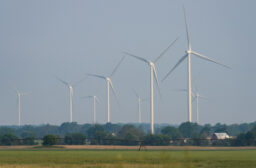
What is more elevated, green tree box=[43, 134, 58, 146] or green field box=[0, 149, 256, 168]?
green tree box=[43, 134, 58, 146]

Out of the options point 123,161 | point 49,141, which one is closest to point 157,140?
point 49,141

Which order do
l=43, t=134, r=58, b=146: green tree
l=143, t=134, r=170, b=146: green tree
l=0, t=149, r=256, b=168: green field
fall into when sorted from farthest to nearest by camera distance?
1. l=143, t=134, r=170, b=146: green tree
2. l=43, t=134, r=58, b=146: green tree
3. l=0, t=149, r=256, b=168: green field

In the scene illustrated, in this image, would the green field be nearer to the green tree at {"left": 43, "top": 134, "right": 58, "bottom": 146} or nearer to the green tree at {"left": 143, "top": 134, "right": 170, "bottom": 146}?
the green tree at {"left": 43, "top": 134, "right": 58, "bottom": 146}

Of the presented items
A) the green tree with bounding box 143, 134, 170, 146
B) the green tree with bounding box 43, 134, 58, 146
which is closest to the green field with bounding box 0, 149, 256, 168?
the green tree with bounding box 43, 134, 58, 146

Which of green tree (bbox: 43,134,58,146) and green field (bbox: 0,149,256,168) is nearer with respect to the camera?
green field (bbox: 0,149,256,168)

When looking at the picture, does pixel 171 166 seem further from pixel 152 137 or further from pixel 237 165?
pixel 152 137

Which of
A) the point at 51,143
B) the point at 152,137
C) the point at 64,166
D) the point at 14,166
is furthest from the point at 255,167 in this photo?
the point at 152,137

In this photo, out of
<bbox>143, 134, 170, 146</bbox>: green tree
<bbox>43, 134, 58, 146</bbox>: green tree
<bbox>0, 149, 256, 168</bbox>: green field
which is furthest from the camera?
<bbox>143, 134, 170, 146</bbox>: green tree

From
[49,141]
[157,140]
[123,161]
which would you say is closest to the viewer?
[123,161]

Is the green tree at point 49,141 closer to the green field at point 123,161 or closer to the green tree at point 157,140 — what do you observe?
the green tree at point 157,140

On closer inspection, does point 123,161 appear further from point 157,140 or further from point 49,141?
point 157,140

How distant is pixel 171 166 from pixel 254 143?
105 metres

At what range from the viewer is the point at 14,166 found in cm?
6041

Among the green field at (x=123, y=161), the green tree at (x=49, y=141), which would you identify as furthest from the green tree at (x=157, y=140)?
the green field at (x=123, y=161)
